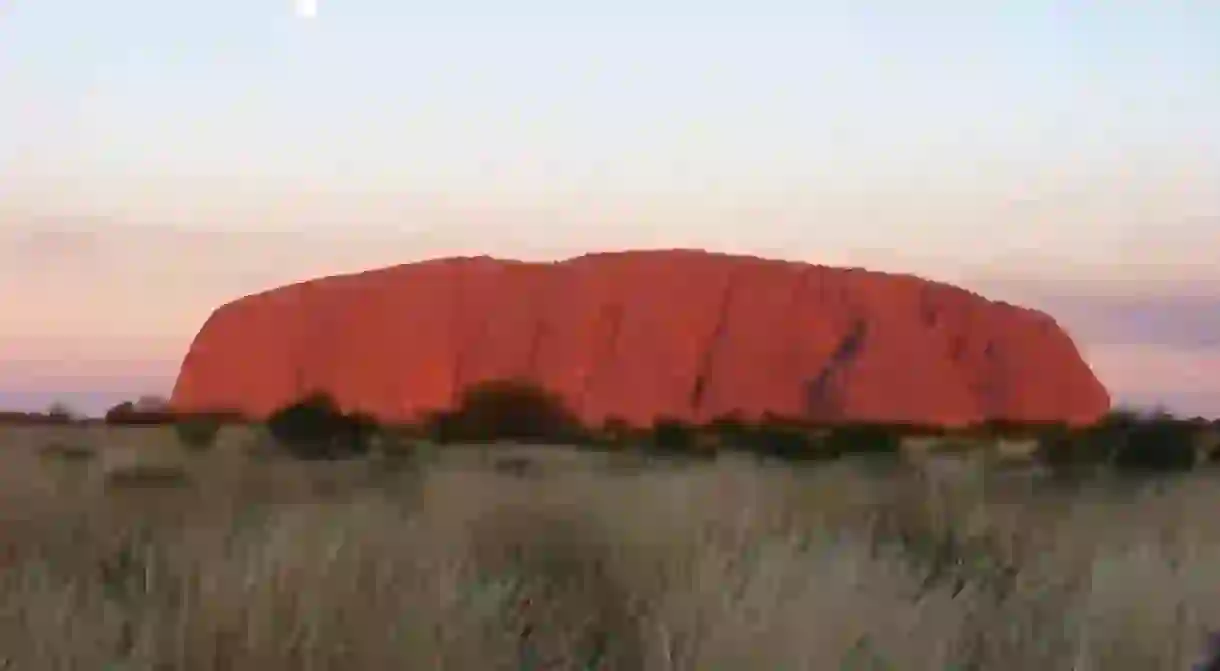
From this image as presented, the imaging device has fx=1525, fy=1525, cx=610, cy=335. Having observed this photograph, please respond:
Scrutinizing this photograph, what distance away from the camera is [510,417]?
62219mm

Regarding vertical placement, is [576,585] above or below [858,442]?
below

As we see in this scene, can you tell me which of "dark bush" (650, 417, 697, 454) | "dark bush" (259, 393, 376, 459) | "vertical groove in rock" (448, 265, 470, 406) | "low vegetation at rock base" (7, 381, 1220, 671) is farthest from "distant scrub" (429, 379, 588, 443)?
"low vegetation at rock base" (7, 381, 1220, 671)

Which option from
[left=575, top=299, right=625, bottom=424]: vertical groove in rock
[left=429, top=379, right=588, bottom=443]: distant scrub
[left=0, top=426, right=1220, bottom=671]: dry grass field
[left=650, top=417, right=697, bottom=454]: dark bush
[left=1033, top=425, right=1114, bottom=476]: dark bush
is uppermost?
[left=575, top=299, right=625, bottom=424]: vertical groove in rock

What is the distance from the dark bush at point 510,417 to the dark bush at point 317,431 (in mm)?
12435

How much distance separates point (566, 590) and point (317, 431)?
33.3 meters

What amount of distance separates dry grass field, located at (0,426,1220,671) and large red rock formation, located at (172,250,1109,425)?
76294mm

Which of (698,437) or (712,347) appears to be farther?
(712,347)

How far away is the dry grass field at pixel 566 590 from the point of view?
6.92 meters

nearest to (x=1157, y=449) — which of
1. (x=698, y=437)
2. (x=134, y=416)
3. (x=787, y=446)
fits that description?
(x=787, y=446)

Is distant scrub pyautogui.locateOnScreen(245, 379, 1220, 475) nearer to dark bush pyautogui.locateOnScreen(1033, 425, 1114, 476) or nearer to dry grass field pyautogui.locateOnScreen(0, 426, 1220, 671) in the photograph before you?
dark bush pyautogui.locateOnScreen(1033, 425, 1114, 476)

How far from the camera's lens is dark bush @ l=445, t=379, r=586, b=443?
5950 centimetres

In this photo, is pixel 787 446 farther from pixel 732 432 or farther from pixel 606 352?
pixel 606 352

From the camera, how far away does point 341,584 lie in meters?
7.23

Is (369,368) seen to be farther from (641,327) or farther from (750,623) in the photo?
(750,623)
